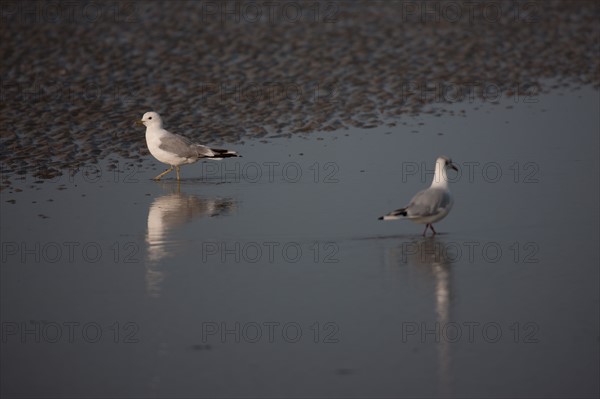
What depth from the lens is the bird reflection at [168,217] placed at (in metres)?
9.70

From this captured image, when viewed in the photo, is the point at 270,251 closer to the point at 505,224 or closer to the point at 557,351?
the point at 505,224

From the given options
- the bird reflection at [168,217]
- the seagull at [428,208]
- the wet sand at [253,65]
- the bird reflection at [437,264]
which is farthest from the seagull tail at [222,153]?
the bird reflection at [437,264]

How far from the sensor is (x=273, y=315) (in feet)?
27.9

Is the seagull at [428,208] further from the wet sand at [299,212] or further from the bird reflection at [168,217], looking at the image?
the bird reflection at [168,217]

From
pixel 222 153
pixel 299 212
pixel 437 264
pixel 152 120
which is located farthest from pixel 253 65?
pixel 437 264

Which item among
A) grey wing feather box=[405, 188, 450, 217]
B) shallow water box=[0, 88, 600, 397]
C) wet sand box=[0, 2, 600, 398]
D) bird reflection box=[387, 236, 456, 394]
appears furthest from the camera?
grey wing feather box=[405, 188, 450, 217]

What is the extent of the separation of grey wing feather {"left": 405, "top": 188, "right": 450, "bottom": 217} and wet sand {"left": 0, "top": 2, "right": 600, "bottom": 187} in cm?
502

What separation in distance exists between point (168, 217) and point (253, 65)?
8574 mm

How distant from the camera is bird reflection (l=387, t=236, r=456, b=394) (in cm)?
793

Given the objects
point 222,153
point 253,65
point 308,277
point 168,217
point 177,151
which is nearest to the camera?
point 308,277

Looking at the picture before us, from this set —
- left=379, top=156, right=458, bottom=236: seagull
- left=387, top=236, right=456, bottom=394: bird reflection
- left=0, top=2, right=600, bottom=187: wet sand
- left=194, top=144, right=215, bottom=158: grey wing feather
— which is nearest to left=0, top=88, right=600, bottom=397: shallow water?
left=387, top=236, right=456, bottom=394: bird reflection

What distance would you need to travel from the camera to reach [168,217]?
456 inches

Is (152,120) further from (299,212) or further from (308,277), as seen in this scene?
(308,277)

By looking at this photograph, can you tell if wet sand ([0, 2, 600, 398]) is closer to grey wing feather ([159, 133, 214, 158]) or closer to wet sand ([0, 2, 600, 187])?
wet sand ([0, 2, 600, 187])
